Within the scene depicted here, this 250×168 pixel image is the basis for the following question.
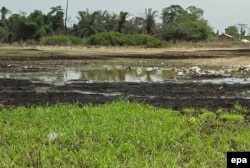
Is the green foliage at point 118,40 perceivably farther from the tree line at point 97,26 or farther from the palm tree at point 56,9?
the palm tree at point 56,9

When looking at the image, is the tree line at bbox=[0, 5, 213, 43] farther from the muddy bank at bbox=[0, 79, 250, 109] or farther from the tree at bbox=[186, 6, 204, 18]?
the muddy bank at bbox=[0, 79, 250, 109]

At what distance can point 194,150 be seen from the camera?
608 cm

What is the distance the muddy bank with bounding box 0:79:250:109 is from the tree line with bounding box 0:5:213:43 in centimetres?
4783

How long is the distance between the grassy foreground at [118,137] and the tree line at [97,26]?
54960 millimetres

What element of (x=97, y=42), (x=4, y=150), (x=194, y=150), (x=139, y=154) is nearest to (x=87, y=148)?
(x=139, y=154)

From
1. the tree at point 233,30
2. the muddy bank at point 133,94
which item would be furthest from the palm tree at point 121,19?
the muddy bank at point 133,94

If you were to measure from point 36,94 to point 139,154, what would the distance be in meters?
6.99

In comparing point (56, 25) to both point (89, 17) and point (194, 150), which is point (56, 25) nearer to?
point (89, 17)

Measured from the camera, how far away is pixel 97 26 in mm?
68750

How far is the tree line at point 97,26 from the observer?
2446 inches

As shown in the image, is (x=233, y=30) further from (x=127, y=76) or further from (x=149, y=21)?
(x=127, y=76)

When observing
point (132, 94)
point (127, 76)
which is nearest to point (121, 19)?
point (127, 76)

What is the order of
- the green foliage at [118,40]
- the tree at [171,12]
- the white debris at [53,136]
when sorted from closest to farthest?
the white debris at [53,136] → the green foliage at [118,40] → the tree at [171,12]

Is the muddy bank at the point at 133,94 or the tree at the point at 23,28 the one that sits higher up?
the tree at the point at 23,28
